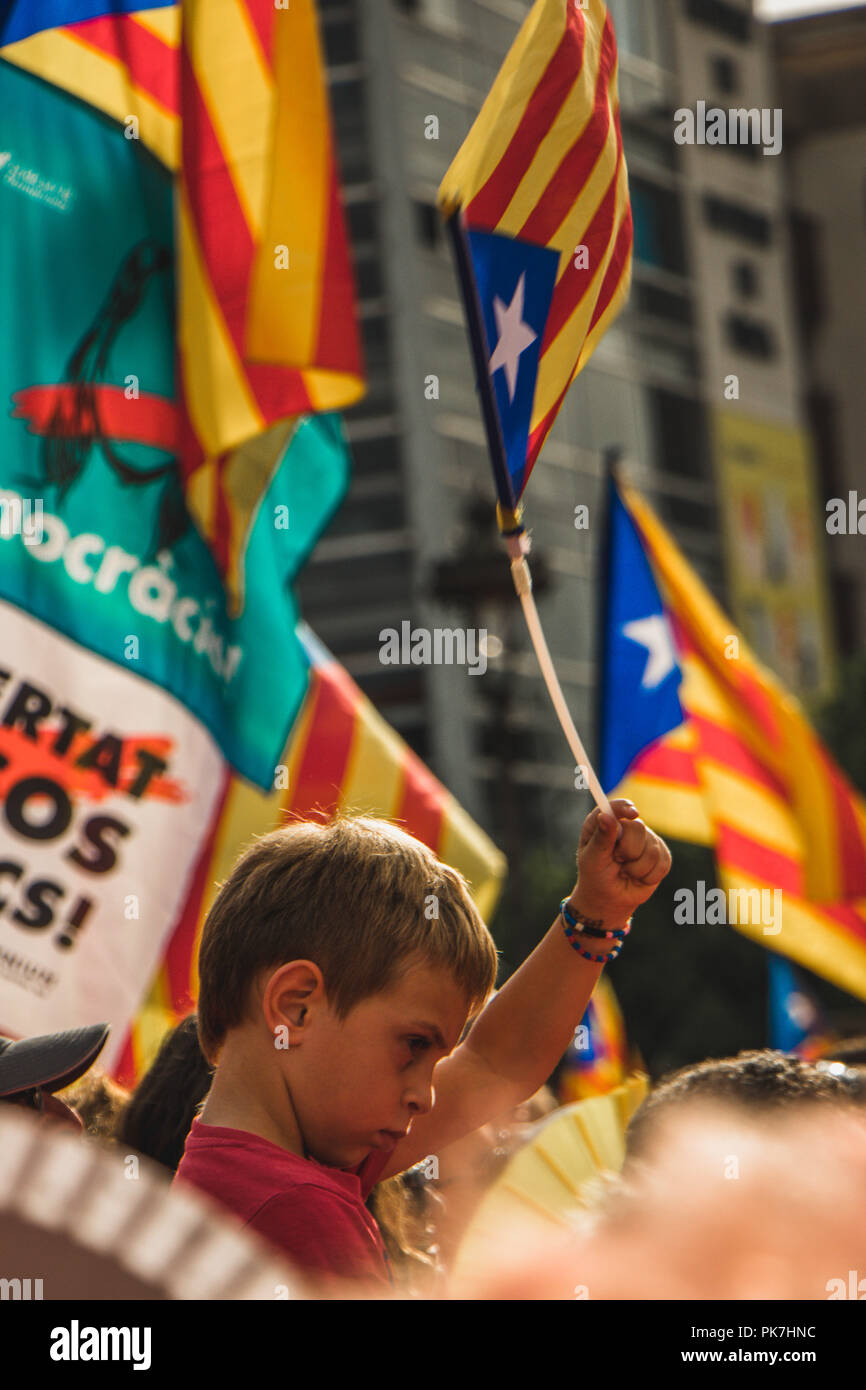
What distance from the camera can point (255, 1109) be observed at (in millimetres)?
1711

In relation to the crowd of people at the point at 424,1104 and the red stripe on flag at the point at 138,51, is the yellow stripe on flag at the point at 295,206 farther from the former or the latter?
the crowd of people at the point at 424,1104

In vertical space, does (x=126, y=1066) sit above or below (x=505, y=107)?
below

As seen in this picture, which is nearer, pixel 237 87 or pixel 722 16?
pixel 237 87

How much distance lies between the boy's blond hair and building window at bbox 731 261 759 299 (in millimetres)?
44828

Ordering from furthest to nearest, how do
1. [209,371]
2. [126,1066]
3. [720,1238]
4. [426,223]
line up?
[426,223], [209,371], [126,1066], [720,1238]

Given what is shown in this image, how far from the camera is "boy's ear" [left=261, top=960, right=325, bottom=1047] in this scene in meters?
1.69

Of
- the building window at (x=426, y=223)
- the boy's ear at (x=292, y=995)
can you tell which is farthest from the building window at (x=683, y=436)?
the boy's ear at (x=292, y=995)

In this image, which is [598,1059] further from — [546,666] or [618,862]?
[546,666]

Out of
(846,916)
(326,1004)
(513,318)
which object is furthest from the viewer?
(846,916)

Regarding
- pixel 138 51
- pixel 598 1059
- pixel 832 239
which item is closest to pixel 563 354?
pixel 138 51

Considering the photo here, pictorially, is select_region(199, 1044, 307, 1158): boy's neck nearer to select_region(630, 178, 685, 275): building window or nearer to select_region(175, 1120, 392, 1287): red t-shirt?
select_region(175, 1120, 392, 1287): red t-shirt

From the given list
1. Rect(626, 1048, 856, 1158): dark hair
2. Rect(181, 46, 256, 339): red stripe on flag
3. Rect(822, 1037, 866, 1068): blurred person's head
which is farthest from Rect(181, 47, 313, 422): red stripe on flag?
Rect(626, 1048, 856, 1158): dark hair

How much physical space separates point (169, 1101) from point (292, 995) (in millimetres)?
936

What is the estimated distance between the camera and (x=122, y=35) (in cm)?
501
